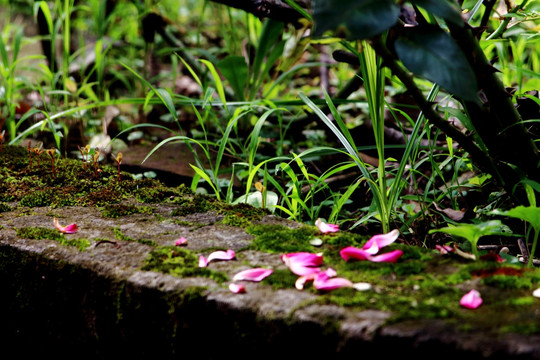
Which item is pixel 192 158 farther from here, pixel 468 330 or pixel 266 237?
pixel 468 330

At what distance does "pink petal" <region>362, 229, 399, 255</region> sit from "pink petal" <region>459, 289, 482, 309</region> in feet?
0.69

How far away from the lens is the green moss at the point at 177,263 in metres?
0.88

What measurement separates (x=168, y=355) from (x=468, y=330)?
0.48 meters

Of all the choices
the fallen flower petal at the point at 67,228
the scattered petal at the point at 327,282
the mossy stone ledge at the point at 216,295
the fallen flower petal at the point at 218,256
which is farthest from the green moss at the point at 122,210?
the scattered petal at the point at 327,282

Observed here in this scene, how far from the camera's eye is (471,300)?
732mm

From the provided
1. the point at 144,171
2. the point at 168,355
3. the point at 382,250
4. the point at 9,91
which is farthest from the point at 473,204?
the point at 9,91

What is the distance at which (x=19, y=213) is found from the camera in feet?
4.05

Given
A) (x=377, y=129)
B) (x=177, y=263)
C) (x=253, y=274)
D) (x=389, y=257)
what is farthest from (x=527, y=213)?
(x=177, y=263)

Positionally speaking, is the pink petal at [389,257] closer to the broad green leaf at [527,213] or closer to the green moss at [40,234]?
the broad green leaf at [527,213]

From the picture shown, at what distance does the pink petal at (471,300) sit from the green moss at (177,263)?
376 mm

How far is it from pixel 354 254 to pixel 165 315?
0.35 meters

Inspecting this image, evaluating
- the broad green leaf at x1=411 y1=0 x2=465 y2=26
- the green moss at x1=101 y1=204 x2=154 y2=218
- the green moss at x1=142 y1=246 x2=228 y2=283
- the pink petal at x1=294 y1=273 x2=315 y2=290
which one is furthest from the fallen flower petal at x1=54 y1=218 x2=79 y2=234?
the broad green leaf at x1=411 y1=0 x2=465 y2=26

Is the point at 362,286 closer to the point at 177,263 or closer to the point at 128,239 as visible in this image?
the point at 177,263

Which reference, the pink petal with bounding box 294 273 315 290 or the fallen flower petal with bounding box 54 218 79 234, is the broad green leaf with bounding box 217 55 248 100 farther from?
the pink petal with bounding box 294 273 315 290
